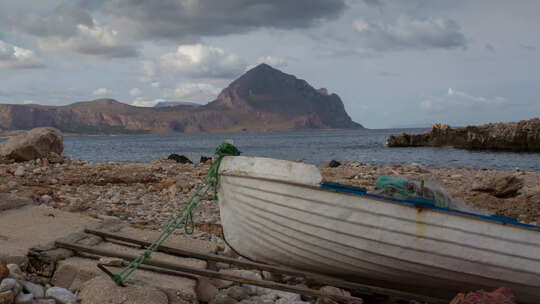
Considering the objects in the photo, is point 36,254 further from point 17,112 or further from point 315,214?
point 17,112

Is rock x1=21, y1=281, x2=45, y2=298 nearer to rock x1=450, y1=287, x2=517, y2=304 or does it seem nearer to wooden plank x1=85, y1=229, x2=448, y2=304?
wooden plank x1=85, y1=229, x2=448, y2=304

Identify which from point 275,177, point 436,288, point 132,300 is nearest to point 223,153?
point 275,177

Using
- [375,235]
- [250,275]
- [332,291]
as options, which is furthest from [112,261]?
[375,235]

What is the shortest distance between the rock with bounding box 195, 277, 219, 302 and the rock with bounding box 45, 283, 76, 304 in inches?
51.6

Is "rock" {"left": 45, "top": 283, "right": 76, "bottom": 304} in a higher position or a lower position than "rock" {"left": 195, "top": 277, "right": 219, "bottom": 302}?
higher

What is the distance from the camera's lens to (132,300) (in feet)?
13.3

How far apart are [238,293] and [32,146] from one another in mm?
16311

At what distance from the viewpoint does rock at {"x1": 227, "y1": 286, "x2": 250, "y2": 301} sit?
199 inches

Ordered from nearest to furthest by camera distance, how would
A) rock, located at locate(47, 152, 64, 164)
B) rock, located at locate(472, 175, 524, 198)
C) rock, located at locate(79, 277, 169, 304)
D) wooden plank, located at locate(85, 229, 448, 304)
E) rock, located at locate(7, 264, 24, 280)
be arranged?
1. rock, located at locate(79, 277, 169, 304)
2. rock, located at locate(7, 264, 24, 280)
3. wooden plank, located at locate(85, 229, 448, 304)
4. rock, located at locate(472, 175, 524, 198)
5. rock, located at locate(47, 152, 64, 164)

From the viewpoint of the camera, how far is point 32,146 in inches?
708

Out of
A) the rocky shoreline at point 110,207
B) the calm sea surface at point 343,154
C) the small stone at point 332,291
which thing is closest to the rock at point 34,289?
the rocky shoreline at point 110,207

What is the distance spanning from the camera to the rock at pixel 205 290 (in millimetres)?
4836

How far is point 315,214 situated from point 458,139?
53195mm

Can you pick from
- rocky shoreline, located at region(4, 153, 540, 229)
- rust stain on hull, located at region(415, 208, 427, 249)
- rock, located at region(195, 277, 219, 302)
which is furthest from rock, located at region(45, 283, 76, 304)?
rust stain on hull, located at region(415, 208, 427, 249)
